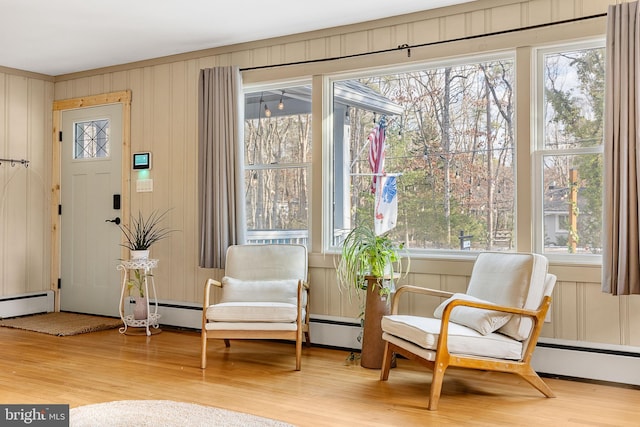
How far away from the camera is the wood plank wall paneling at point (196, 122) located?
407 centimetres

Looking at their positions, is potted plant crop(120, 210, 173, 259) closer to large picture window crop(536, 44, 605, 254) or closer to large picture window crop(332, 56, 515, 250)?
large picture window crop(332, 56, 515, 250)

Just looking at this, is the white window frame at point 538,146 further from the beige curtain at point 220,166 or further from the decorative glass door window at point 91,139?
the decorative glass door window at point 91,139

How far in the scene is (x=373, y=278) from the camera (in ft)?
14.3

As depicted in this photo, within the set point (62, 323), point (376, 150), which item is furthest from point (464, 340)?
point (62, 323)

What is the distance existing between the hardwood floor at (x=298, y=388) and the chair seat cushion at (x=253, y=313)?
34 cm

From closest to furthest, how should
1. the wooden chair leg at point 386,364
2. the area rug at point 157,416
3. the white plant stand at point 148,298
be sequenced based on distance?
the area rug at point 157,416 < the wooden chair leg at point 386,364 < the white plant stand at point 148,298

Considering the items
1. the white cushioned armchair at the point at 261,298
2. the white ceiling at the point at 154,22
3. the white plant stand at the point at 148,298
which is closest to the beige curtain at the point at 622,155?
the white ceiling at the point at 154,22

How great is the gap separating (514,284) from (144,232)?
11.9ft

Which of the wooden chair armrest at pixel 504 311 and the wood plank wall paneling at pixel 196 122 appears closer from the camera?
the wooden chair armrest at pixel 504 311

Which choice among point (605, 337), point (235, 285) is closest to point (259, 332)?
point (235, 285)

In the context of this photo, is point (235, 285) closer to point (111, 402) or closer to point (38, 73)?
point (111, 402)

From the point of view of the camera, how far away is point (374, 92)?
496 cm

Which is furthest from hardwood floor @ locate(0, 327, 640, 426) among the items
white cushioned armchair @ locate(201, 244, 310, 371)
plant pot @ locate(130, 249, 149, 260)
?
plant pot @ locate(130, 249, 149, 260)

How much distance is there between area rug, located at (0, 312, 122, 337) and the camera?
559 cm
